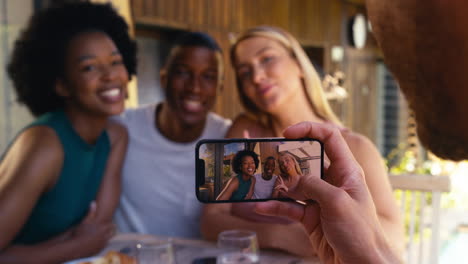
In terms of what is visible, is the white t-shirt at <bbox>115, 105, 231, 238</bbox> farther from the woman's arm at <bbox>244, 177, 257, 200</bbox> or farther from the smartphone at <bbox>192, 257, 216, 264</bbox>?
the woman's arm at <bbox>244, 177, 257, 200</bbox>

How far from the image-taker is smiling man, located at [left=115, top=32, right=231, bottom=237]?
5.04 feet

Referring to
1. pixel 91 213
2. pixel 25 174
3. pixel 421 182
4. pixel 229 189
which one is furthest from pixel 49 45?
pixel 421 182

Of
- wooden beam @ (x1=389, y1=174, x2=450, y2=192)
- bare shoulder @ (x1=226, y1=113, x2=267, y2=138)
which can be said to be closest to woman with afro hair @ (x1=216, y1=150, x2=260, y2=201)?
bare shoulder @ (x1=226, y1=113, x2=267, y2=138)

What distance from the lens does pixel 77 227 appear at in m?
1.24

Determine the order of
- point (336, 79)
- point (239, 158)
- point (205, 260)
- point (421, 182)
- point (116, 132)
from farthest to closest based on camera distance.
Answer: point (336, 79) → point (116, 132) → point (421, 182) → point (205, 260) → point (239, 158)

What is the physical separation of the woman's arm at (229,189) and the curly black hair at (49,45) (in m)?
1.00

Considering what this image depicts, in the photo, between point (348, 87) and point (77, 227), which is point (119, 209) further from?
point (348, 87)

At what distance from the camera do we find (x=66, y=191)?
1264 mm

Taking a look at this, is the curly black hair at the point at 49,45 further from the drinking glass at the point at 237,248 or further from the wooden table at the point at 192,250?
the drinking glass at the point at 237,248

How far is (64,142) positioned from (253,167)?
3.05ft

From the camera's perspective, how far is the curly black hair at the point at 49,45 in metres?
1.33

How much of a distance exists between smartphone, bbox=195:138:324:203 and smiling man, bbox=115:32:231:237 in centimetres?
101

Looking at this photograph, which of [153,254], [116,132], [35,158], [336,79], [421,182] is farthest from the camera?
[336,79]

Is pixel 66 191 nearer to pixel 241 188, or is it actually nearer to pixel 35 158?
pixel 35 158
